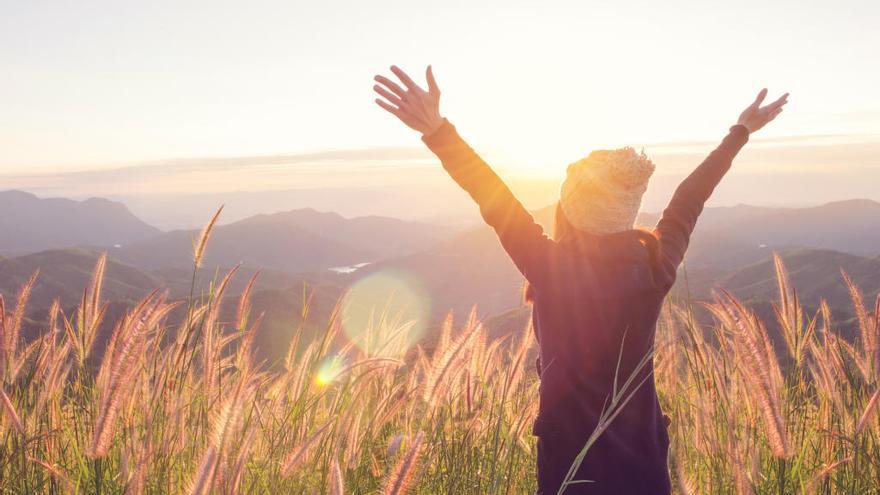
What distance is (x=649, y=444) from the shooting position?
2.29m

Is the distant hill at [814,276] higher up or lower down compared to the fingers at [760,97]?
lower down

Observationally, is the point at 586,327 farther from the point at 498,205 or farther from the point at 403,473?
the point at 403,473

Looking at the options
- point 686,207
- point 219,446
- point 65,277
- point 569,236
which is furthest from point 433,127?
point 65,277

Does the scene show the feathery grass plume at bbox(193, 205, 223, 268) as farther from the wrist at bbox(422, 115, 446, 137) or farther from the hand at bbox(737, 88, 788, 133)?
the hand at bbox(737, 88, 788, 133)

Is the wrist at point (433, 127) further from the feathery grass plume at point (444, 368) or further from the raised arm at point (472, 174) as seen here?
the feathery grass plume at point (444, 368)

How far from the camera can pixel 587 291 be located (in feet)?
6.97

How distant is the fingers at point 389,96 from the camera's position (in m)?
2.20

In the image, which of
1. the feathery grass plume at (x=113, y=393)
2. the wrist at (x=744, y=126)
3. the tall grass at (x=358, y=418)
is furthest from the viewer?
the wrist at (x=744, y=126)

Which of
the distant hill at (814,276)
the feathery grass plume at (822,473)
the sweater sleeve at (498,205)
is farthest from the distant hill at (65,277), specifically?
the feathery grass plume at (822,473)

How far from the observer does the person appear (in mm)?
2141

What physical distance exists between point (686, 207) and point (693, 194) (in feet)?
0.28

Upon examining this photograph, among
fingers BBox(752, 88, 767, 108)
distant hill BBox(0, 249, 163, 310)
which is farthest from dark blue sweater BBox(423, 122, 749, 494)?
distant hill BBox(0, 249, 163, 310)

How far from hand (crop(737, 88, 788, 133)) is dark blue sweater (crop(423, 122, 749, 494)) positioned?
1.16 m

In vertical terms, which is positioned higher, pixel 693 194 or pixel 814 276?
pixel 693 194
